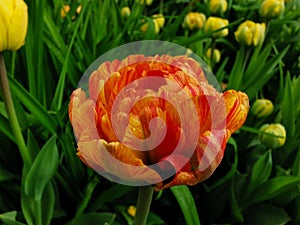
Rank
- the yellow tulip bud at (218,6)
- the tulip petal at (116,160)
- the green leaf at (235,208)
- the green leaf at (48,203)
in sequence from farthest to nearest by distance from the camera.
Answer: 1. the yellow tulip bud at (218,6)
2. the green leaf at (235,208)
3. the green leaf at (48,203)
4. the tulip petal at (116,160)

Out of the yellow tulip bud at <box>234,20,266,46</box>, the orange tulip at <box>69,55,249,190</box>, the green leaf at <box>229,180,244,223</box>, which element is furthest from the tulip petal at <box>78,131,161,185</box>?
the yellow tulip bud at <box>234,20,266,46</box>

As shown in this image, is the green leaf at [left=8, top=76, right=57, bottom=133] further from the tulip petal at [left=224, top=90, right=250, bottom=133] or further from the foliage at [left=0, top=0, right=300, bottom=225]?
the tulip petal at [left=224, top=90, right=250, bottom=133]

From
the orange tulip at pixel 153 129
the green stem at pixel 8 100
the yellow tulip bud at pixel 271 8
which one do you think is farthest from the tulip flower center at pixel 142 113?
the yellow tulip bud at pixel 271 8

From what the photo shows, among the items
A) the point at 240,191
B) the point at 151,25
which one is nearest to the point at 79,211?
the point at 240,191

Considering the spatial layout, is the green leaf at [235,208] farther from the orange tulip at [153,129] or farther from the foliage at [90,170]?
the orange tulip at [153,129]

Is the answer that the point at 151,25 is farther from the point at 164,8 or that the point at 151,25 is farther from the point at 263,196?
the point at 164,8

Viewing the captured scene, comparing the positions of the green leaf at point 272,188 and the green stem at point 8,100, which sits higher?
the green stem at point 8,100

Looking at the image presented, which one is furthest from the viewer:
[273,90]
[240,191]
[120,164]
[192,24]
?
[273,90]
